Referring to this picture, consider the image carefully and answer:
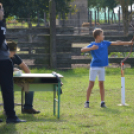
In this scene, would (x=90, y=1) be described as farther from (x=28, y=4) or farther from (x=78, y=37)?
(x=78, y=37)

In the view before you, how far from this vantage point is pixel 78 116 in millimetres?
5152

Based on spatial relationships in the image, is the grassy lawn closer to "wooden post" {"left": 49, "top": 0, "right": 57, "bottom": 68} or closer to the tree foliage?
"wooden post" {"left": 49, "top": 0, "right": 57, "bottom": 68}

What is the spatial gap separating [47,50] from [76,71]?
3.86 feet

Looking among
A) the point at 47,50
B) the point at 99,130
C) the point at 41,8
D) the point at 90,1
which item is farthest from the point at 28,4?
the point at 90,1

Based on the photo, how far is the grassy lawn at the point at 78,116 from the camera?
4363 millimetres

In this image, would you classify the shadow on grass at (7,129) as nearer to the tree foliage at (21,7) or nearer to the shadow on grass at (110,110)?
the shadow on grass at (110,110)

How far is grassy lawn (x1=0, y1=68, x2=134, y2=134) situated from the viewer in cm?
436

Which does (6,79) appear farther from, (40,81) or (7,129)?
(7,129)

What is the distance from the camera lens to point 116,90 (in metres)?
7.64

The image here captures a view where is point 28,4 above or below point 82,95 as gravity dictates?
above

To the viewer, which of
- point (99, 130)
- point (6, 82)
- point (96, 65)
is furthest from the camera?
point (96, 65)

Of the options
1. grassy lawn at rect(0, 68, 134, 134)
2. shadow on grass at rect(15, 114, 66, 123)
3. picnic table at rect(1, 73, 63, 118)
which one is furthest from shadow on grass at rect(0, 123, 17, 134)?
picnic table at rect(1, 73, 63, 118)

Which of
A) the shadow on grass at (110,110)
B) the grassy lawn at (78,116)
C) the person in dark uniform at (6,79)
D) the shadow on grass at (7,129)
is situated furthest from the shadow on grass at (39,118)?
the shadow on grass at (110,110)

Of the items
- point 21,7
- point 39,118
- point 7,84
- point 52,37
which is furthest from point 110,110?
point 21,7
